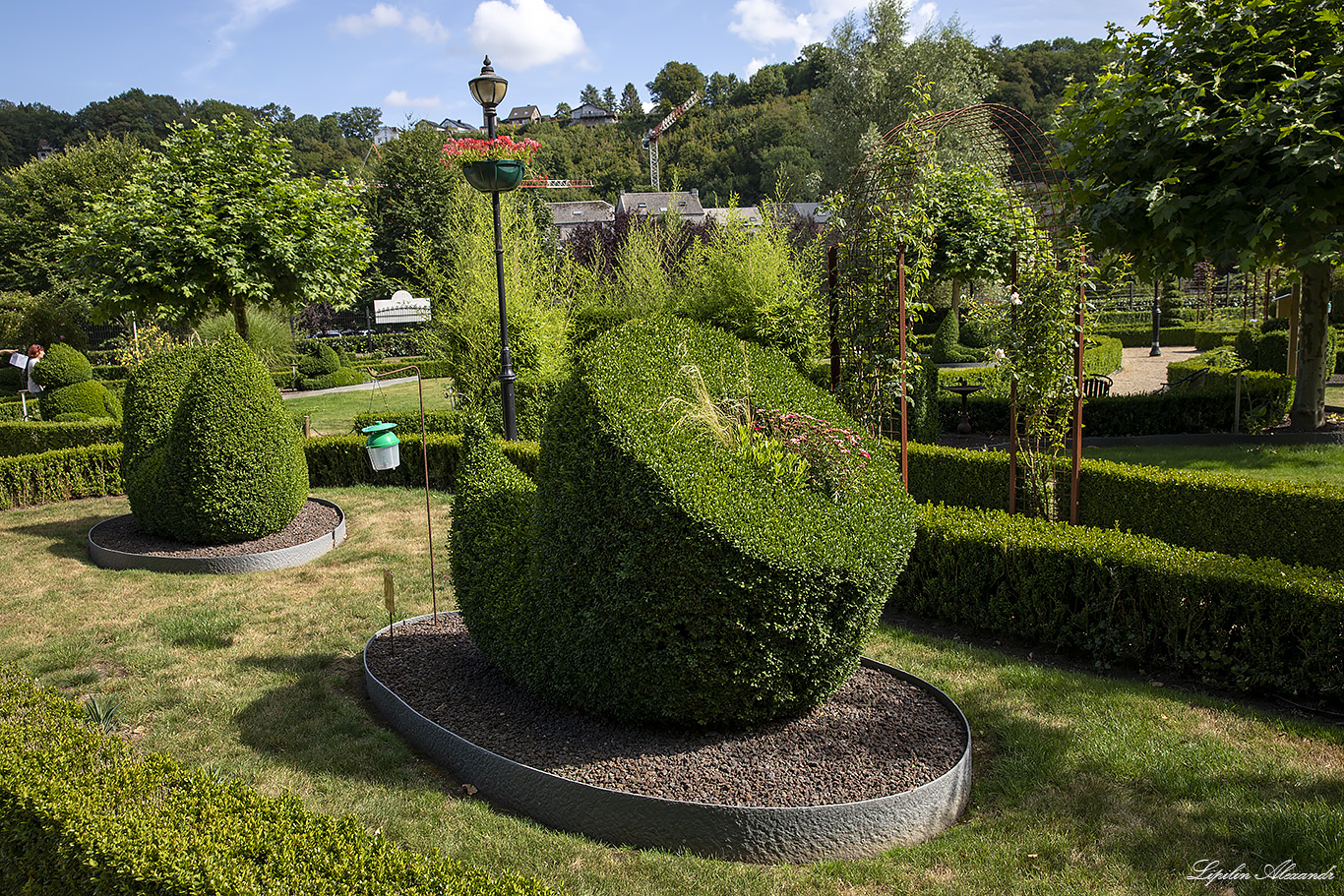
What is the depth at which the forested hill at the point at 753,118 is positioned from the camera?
3031cm

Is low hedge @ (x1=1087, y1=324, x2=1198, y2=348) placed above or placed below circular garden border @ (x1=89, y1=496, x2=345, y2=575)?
above

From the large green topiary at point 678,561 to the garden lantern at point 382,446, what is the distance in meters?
1.82

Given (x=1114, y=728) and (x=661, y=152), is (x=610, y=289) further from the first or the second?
(x=661, y=152)

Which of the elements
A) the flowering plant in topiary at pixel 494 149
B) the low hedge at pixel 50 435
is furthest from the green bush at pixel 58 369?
the flowering plant in topiary at pixel 494 149

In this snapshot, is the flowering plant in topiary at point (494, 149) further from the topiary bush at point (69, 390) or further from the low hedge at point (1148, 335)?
the low hedge at point (1148, 335)

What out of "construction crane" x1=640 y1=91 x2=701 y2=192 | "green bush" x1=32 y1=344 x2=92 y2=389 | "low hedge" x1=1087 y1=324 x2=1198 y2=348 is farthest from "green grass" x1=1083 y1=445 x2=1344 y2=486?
"construction crane" x1=640 y1=91 x2=701 y2=192

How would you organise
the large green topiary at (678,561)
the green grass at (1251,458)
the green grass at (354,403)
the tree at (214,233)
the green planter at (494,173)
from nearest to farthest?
the large green topiary at (678,561) → the green planter at (494,173) → the green grass at (1251,458) → the tree at (214,233) → the green grass at (354,403)

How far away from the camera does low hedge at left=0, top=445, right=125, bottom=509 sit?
1048 centimetres

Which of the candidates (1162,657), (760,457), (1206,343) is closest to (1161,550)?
(1162,657)

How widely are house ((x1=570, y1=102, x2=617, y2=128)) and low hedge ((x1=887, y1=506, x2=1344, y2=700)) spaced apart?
16938cm

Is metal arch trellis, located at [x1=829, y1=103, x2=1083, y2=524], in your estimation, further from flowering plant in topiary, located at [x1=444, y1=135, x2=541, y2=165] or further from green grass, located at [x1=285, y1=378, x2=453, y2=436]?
green grass, located at [x1=285, y1=378, x2=453, y2=436]

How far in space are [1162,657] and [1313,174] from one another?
464 cm

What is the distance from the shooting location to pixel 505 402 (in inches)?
411

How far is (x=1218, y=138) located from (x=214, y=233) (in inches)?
450
